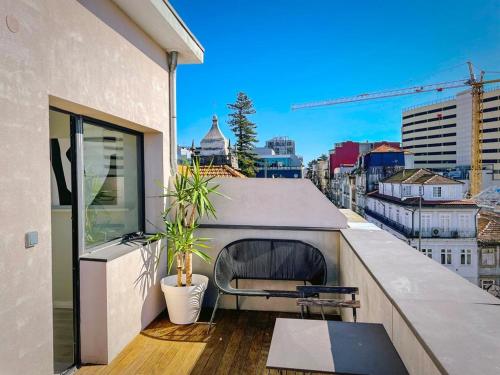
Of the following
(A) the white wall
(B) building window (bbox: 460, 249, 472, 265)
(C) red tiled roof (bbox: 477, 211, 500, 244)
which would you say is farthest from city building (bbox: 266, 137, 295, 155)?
(A) the white wall

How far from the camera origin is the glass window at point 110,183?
3.06m

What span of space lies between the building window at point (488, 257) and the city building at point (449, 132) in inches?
1090

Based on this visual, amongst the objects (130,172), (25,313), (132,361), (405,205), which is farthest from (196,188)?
(405,205)

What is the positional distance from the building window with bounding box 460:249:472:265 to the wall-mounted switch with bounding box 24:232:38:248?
1761 cm

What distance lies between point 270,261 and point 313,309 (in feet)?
2.67

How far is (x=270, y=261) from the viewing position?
3.99 meters

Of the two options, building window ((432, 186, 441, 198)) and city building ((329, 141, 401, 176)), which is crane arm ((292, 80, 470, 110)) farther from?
building window ((432, 186, 441, 198))

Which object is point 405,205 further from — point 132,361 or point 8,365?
point 8,365

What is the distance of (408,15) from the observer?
19.0 m

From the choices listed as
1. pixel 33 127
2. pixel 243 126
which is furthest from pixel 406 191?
pixel 33 127

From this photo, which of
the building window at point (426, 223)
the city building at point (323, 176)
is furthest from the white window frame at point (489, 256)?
the city building at point (323, 176)

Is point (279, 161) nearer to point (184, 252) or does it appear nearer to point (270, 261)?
point (270, 261)

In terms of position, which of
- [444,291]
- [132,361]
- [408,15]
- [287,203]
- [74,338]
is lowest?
[132,361]

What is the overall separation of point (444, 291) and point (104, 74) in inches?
110
